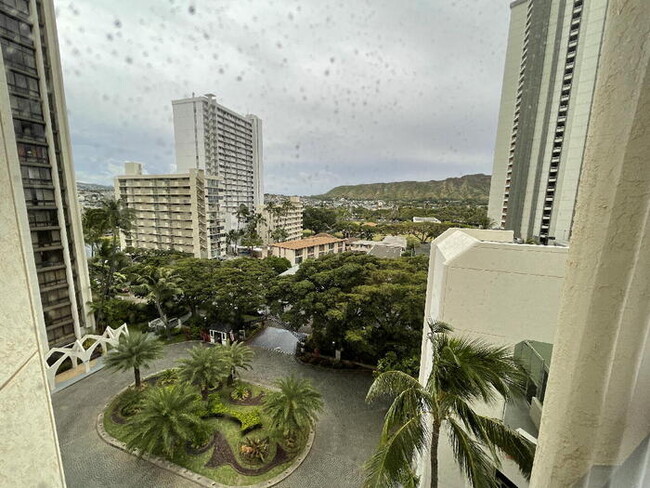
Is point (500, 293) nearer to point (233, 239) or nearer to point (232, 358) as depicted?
point (232, 358)

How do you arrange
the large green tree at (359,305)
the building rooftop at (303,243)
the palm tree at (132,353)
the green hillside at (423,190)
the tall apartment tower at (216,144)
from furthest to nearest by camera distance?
the green hillside at (423,190) < the tall apartment tower at (216,144) < the building rooftop at (303,243) < the large green tree at (359,305) < the palm tree at (132,353)

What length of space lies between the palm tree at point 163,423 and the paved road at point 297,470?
80 cm

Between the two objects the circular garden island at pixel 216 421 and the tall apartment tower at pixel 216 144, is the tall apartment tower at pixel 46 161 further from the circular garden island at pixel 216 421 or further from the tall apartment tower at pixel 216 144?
the tall apartment tower at pixel 216 144

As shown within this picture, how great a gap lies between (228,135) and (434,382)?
59.9 meters

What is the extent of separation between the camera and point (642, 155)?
4.24 feet

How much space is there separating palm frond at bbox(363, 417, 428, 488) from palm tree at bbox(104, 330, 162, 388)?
1044cm

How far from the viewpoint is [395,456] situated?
3.28 m

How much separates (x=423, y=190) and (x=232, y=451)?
9880 centimetres

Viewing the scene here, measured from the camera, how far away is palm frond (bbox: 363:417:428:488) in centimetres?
320

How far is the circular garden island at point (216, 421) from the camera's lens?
7898mm

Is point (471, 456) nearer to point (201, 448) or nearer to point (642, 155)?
point (642, 155)

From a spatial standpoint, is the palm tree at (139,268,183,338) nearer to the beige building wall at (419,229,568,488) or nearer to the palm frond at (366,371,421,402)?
the beige building wall at (419,229,568,488)

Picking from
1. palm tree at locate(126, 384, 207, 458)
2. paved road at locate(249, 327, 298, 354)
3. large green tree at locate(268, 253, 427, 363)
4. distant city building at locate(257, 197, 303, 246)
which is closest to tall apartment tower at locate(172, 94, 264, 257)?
distant city building at locate(257, 197, 303, 246)

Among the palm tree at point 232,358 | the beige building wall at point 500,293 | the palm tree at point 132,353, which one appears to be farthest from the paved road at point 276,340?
the beige building wall at point 500,293
